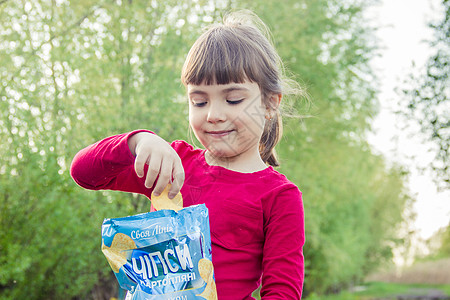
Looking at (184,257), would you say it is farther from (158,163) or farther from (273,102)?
(273,102)

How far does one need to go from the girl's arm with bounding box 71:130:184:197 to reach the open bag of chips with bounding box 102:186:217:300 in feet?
0.31

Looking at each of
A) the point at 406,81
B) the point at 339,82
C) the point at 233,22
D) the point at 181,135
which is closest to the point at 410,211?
the point at 339,82

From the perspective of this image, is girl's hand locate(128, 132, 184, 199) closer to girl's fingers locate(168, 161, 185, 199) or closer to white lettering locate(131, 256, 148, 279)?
girl's fingers locate(168, 161, 185, 199)

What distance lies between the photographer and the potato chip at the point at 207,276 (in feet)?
3.52

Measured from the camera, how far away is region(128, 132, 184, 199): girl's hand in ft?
3.55

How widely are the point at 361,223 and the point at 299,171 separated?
9368 mm

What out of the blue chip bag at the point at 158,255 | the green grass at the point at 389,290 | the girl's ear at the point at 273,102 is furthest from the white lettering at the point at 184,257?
the green grass at the point at 389,290

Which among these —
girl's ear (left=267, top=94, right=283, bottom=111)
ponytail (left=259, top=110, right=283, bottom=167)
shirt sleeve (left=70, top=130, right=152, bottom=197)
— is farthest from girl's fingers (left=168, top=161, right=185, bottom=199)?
ponytail (left=259, top=110, right=283, bottom=167)

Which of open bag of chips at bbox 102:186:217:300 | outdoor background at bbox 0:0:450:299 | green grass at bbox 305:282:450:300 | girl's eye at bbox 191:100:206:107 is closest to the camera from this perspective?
open bag of chips at bbox 102:186:217:300

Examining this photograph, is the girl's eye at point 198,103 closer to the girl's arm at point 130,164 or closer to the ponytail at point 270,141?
the girl's arm at point 130,164

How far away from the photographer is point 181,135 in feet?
12.8

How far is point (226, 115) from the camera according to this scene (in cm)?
126

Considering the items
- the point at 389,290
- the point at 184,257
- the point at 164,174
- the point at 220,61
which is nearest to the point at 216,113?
the point at 220,61

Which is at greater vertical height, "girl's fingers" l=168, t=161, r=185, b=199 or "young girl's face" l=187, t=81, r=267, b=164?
"young girl's face" l=187, t=81, r=267, b=164
